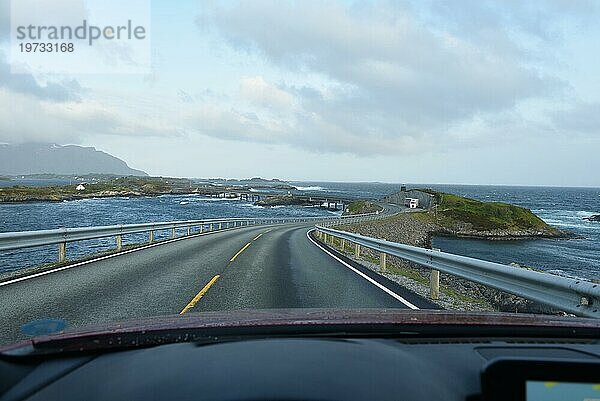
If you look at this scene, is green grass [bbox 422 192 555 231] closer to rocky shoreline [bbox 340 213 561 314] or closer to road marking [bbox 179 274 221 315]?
rocky shoreline [bbox 340 213 561 314]

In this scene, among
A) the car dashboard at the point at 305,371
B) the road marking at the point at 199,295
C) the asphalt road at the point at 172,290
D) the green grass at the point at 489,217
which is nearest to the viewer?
the car dashboard at the point at 305,371

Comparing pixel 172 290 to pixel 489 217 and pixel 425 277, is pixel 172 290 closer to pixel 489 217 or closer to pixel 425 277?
pixel 425 277

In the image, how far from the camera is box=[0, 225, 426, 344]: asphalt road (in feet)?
23.3

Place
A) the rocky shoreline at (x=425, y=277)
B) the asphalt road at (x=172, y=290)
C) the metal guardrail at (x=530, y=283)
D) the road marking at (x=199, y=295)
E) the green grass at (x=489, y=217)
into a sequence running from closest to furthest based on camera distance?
the metal guardrail at (x=530, y=283) → the asphalt road at (x=172, y=290) → the road marking at (x=199, y=295) → the rocky shoreline at (x=425, y=277) → the green grass at (x=489, y=217)

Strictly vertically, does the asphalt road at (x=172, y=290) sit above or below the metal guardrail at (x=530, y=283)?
below

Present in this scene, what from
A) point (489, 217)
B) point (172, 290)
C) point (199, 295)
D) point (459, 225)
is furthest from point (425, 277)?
point (489, 217)

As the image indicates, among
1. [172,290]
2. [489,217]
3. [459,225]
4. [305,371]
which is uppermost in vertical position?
[305,371]

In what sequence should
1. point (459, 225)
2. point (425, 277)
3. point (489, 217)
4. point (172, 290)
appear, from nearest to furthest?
point (172, 290)
point (425, 277)
point (459, 225)
point (489, 217)

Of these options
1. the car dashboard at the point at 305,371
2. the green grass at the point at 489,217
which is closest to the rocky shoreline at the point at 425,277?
the green grass at the point at 489,217

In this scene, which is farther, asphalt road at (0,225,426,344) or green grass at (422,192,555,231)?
green grass at (422,192,555,231)

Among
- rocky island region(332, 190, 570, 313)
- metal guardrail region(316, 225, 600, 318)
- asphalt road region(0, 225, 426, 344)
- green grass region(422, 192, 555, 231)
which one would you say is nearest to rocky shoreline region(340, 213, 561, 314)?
rocky island region(332, 190, 570, 313)

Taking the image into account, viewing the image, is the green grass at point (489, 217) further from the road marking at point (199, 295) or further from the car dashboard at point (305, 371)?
the car dashboard at point (305, 371)

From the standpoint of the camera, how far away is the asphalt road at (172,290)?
7102 mm

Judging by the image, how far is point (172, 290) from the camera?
29.2ft
